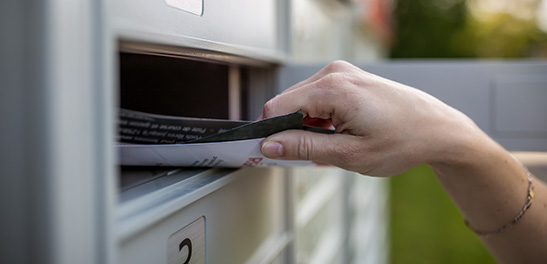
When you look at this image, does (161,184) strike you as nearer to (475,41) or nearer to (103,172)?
(103,172)

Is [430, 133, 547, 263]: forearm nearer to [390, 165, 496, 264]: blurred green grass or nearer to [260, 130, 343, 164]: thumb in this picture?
[260, 130, 343, 164]: thumb

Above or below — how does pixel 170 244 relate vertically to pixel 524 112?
below

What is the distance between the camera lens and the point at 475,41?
15789 mm

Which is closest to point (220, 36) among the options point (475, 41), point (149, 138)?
point (149, 138)

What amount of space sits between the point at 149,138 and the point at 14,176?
332 millimetres

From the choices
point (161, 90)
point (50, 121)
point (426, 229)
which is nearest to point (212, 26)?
point (161, 90)

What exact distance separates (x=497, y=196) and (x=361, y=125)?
1.27 feet

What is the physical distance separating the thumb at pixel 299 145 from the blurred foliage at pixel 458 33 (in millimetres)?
12465

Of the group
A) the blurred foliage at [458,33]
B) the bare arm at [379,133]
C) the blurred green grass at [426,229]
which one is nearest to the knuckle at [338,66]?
the bare arm at [379,133]

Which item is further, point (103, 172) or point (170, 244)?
→ point (170, 244)

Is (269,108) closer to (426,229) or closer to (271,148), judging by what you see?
(271,148)

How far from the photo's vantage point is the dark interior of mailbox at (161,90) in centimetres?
70

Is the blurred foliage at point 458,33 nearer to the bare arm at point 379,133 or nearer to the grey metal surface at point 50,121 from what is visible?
the bare arm at point 379,133

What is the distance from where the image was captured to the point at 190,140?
71 centimetres
